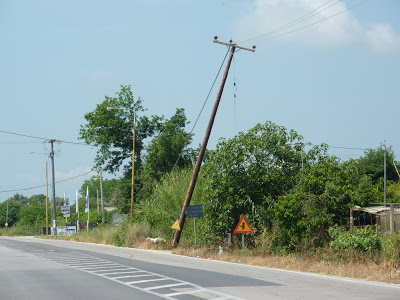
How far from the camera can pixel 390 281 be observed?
15.0 meters

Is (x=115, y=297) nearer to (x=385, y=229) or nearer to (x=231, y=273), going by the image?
(x=231, y=273)

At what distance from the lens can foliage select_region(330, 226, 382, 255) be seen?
18.5 m

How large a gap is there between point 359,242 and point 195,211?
36.7 feet

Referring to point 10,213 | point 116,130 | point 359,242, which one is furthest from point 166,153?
point 10,213

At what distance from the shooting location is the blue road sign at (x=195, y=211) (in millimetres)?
28125

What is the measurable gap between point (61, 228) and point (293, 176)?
60.7 meters

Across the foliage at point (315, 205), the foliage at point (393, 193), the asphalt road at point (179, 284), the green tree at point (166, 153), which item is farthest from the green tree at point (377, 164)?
the asphalt road at point (179, 284)

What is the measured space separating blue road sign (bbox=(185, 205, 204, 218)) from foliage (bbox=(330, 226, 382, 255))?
9.12 metres

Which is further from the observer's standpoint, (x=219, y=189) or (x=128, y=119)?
(x=128, y=119)

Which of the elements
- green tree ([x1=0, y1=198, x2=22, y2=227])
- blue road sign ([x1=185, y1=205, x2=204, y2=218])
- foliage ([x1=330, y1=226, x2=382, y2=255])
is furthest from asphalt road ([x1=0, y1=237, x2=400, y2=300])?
green tree ([x1=0, y1=198, x2=22, y2=227])

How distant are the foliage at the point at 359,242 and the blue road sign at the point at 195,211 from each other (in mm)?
9120

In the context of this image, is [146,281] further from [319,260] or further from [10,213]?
[10,213]

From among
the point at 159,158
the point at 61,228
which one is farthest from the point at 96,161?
the point at 61,228

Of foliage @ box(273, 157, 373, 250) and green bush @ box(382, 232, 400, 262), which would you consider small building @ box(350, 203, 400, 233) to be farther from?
green bush @ box(382, 232, 400, 262)
